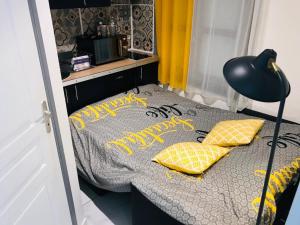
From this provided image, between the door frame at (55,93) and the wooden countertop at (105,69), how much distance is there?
0.89m

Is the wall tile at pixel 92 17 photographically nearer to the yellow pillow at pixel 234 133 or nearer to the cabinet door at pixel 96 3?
the cabinet door at pixel 96 3

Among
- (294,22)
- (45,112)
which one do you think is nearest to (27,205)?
(45,112)

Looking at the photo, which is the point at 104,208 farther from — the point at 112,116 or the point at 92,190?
the point at 112,116

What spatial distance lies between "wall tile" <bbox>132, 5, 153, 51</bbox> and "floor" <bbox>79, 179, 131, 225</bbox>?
6.16 ft

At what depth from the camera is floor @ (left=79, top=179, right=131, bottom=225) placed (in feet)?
6.13

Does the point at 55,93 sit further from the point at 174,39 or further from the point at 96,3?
the point at 174,39

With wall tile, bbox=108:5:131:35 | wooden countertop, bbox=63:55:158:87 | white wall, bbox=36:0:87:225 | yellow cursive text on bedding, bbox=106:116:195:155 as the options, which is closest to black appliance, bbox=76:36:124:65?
wooden countertop, bbox=63:55:158:87

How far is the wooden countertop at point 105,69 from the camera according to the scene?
2.27 meters

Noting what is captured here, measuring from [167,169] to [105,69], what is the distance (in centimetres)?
139

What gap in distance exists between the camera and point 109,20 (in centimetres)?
305

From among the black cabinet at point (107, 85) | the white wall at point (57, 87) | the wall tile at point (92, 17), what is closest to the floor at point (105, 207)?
the white wall at point (57, 87)

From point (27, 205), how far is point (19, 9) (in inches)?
36.4

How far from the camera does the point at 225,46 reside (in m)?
2.35

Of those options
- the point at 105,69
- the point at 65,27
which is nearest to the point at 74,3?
the point at 65,27
